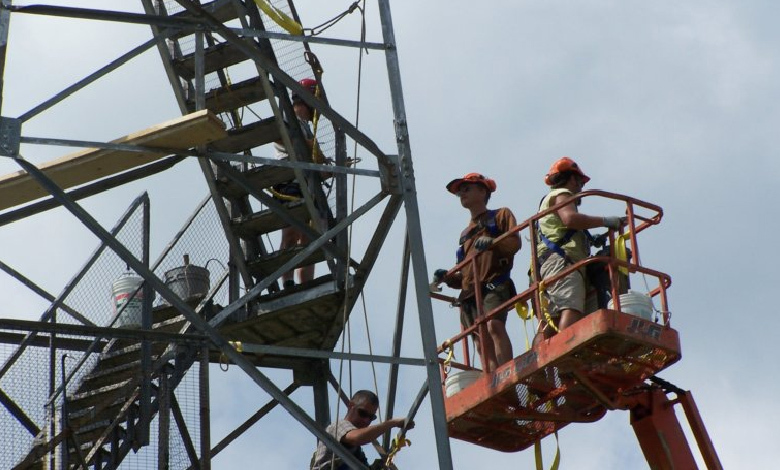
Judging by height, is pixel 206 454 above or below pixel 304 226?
below

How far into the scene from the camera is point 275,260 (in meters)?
19.1

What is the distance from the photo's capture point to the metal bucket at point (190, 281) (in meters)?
20.2

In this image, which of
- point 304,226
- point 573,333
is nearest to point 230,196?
point 304,226

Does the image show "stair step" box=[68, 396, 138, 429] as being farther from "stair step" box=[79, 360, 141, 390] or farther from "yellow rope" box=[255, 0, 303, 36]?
"yellow rope" box=[255, 0, 303, 36]

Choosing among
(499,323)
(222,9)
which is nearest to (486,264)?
(499,323)

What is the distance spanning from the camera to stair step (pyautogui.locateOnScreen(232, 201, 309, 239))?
18828 mm

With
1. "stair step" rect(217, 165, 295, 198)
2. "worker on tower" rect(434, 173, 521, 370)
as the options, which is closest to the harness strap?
"worker on tower" rect(434, 173, 521, 370)

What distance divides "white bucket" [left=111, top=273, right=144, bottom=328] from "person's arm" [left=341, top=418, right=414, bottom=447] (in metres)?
4.08

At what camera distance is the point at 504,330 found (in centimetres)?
1769

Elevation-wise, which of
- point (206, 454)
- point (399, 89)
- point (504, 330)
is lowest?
point (206, 454)

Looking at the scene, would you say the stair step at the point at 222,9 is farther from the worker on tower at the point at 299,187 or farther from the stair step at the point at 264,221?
the stair step at the point at 264,221

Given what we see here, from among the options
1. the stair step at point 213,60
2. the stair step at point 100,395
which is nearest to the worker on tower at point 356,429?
the stair step at point 100,395

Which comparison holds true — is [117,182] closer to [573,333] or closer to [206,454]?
[206,454]

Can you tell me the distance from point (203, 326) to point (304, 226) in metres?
2.76
